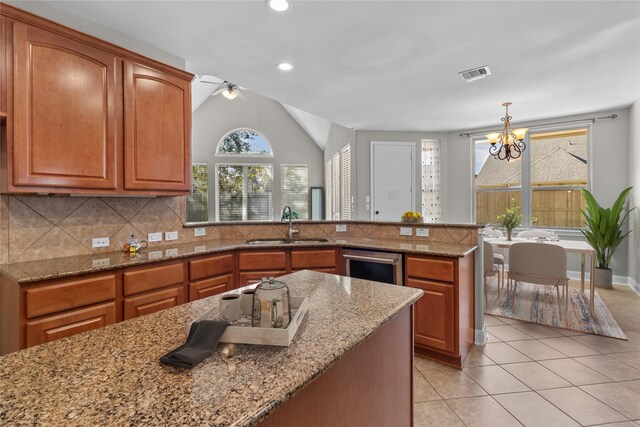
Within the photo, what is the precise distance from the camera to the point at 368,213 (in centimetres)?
599

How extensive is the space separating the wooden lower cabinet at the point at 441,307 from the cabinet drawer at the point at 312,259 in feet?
2.45

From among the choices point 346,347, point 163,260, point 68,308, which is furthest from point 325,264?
point 346,347

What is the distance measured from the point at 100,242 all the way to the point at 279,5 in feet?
7.18

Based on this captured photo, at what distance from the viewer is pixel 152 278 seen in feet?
7.23

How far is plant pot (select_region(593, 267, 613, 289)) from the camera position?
4.55 m

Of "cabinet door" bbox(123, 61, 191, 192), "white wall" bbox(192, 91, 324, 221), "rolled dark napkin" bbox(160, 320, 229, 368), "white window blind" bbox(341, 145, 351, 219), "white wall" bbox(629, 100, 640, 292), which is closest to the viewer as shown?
"rolled dark napkin" bbox(160, 320, 229, 368)

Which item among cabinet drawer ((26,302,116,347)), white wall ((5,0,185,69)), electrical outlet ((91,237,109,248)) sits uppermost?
white wall ((5,0,185,69))

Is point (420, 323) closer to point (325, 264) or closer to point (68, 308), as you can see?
point (325, 264)

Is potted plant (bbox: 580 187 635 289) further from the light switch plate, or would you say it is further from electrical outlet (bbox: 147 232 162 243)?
electrical outlet (bbox: 147 232 162 243)

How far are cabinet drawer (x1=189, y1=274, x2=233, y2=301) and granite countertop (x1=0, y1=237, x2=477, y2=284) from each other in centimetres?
24

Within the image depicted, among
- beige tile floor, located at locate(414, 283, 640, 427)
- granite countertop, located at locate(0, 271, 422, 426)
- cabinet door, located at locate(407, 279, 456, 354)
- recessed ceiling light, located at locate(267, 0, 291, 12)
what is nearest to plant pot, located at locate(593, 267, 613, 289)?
beige tile floor, located at locate(414, 283, 640, 427)

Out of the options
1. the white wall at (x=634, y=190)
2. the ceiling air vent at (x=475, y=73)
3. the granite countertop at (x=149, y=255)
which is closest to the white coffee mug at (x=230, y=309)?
the granite countertop at (x=149, y=255)

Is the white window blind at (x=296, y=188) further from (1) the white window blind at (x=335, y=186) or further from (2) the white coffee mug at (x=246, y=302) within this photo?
(2) the white coffee mug at (x=246, y=302)

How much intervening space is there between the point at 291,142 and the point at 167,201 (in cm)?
641
